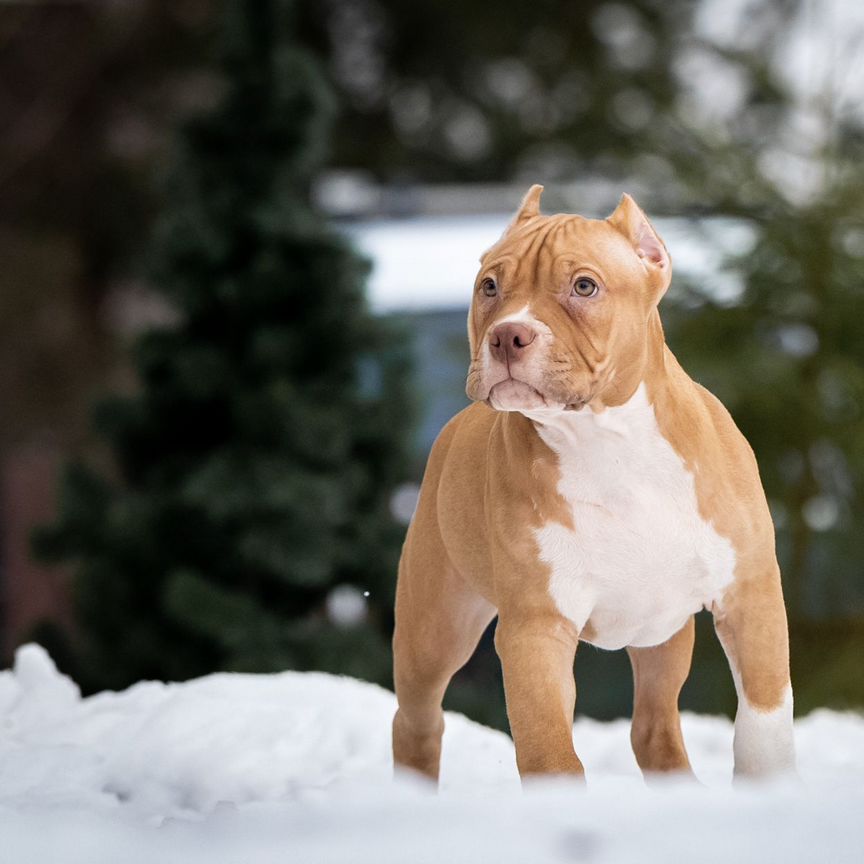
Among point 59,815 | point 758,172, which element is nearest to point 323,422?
point 758,172

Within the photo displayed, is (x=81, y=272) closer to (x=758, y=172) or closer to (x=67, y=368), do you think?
(x=67, y=368)

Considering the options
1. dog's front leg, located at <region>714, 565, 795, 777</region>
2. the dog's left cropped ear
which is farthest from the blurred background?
the dog's left cropped ear

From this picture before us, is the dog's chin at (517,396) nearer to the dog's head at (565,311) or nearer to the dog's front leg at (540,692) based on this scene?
the dog's head at (565,311)

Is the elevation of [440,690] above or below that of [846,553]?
below

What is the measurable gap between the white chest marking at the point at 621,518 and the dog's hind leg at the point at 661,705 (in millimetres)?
318

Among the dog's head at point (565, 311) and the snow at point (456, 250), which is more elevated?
the snow at point (456, 250)

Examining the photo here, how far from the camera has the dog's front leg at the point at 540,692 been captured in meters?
1.45

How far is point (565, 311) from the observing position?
1407mm

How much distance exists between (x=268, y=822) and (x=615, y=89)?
606 centimetres

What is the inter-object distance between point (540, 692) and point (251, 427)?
219cm

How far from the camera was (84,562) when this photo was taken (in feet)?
12.4

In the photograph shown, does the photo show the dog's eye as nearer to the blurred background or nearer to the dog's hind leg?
the dog's hind leg

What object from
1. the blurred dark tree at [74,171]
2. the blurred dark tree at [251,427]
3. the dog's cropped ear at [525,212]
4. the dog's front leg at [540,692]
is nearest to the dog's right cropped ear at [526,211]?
the dog's cropped ear at [525,212]

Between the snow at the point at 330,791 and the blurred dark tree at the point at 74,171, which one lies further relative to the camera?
the blurred dark tree at the point at 74,171
